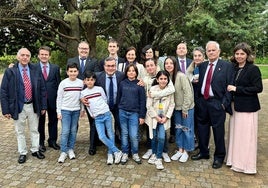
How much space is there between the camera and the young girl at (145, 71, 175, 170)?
471 centimetres

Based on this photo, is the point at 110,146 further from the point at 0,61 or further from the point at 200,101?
the point at 0,61

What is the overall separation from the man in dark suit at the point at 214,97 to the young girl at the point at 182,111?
16 cm

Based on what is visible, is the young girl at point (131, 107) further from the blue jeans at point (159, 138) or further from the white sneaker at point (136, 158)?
the blue jeans at point (159, 138)

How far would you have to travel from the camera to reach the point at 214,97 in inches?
183

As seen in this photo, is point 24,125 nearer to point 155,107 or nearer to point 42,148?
point 42,148

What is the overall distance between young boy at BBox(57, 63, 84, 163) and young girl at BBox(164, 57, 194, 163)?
1.50 meters

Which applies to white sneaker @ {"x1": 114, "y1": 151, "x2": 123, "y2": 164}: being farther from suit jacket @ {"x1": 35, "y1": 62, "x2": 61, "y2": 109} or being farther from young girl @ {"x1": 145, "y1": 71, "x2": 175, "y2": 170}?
suit jacket @ {"x1": 35, "y1": 62, "x2": 61, "y2": 109}

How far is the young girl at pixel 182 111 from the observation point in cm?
480

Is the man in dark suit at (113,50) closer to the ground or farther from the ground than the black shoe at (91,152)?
farther from the ground

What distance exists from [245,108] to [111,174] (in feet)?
7.17

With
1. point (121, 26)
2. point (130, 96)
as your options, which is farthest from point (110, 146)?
point (121, 26)

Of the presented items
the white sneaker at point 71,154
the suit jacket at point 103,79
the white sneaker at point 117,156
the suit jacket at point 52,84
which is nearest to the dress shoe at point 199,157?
the white sneaker at point 117,156

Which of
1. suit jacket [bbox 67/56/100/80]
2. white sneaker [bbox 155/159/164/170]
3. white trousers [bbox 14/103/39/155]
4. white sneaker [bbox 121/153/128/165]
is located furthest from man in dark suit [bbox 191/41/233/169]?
white trousers [bbox 14/103/39/155]

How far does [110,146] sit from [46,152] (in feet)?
4.18
